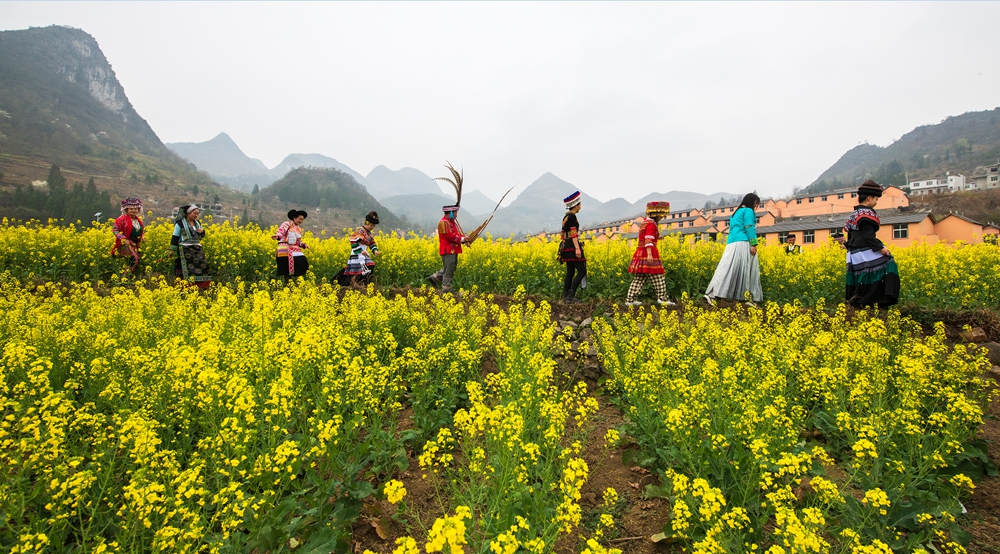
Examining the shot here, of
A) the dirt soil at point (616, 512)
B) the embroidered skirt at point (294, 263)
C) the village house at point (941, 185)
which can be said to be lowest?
the dirt soil at point (616, 512)

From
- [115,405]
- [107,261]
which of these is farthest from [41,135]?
[115,405]

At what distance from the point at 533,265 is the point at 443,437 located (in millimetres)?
6908

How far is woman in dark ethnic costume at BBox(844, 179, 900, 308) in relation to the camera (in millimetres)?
6062

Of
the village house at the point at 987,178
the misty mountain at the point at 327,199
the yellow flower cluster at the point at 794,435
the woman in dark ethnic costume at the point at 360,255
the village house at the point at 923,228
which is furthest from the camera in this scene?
the misty mountain at the point at 327,199

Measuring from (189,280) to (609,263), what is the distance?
24.1 feet

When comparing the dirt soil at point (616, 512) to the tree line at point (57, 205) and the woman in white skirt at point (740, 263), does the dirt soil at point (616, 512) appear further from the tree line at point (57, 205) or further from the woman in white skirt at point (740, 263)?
the tree line at point (57, 205)

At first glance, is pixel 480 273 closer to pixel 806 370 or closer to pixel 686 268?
pixel 686 268

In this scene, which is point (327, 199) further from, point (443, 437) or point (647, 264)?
point (443, 437)

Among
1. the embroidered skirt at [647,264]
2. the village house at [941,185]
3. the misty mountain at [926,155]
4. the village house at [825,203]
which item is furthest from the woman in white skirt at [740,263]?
the misty mountain at [926,155]

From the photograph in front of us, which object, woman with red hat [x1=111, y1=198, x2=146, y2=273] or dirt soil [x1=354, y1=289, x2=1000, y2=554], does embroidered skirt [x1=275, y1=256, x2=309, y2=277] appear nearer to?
woman with red hat [x1=111, y1=198, x2=146, y2=273]

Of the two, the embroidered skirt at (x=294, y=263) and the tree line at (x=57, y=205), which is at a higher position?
the tree line at (x=57, y=205)

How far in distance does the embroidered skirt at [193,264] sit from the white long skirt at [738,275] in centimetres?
878

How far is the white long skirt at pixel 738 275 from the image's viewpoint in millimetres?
7551

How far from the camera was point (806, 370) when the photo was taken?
3.96 m
